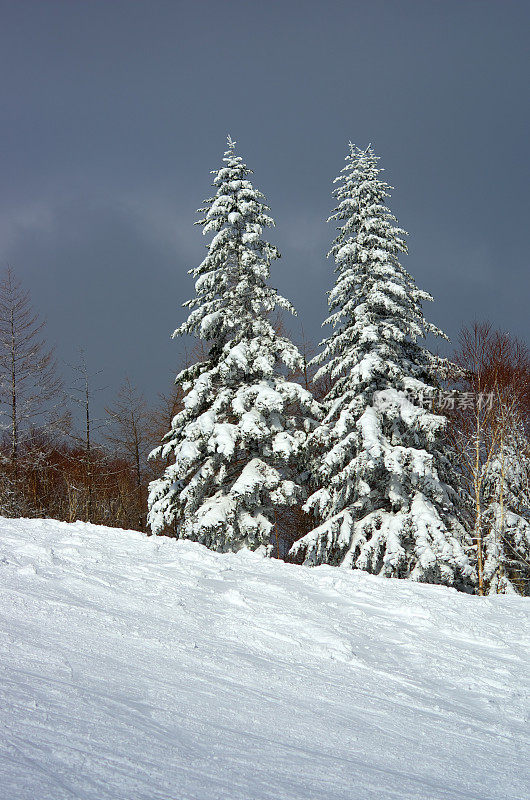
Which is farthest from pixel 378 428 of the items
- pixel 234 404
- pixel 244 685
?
pixel 244 685

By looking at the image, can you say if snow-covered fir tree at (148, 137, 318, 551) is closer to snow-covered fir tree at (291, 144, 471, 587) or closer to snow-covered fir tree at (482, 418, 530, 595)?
snow-covered fir tree at (291, 144, 471, 587)

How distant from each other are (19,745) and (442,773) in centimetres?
218

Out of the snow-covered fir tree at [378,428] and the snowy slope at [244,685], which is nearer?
the snowy slope at [244,685]

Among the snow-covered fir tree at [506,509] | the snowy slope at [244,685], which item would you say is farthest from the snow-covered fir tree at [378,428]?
the snowy slope at [244,685]

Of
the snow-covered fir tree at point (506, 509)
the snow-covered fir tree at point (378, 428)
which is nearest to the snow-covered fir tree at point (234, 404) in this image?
the snow-covered fir tree at point (378, 428)

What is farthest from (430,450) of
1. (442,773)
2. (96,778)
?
(96,778)

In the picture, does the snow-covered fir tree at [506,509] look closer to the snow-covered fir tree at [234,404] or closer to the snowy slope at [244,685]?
the snow-covered fir tree at [234,404]

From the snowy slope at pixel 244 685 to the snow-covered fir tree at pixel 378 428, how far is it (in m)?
6.89

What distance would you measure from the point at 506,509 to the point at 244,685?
1441cm

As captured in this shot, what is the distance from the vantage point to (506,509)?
16.4 meters

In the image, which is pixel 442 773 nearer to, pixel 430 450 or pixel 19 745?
pixel 19 745

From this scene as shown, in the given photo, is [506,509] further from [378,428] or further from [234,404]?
[234,404]

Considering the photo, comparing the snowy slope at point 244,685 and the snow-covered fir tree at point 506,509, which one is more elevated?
the snow-covered fir tree at point 506,509

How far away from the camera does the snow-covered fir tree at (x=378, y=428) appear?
14516 millimetres
